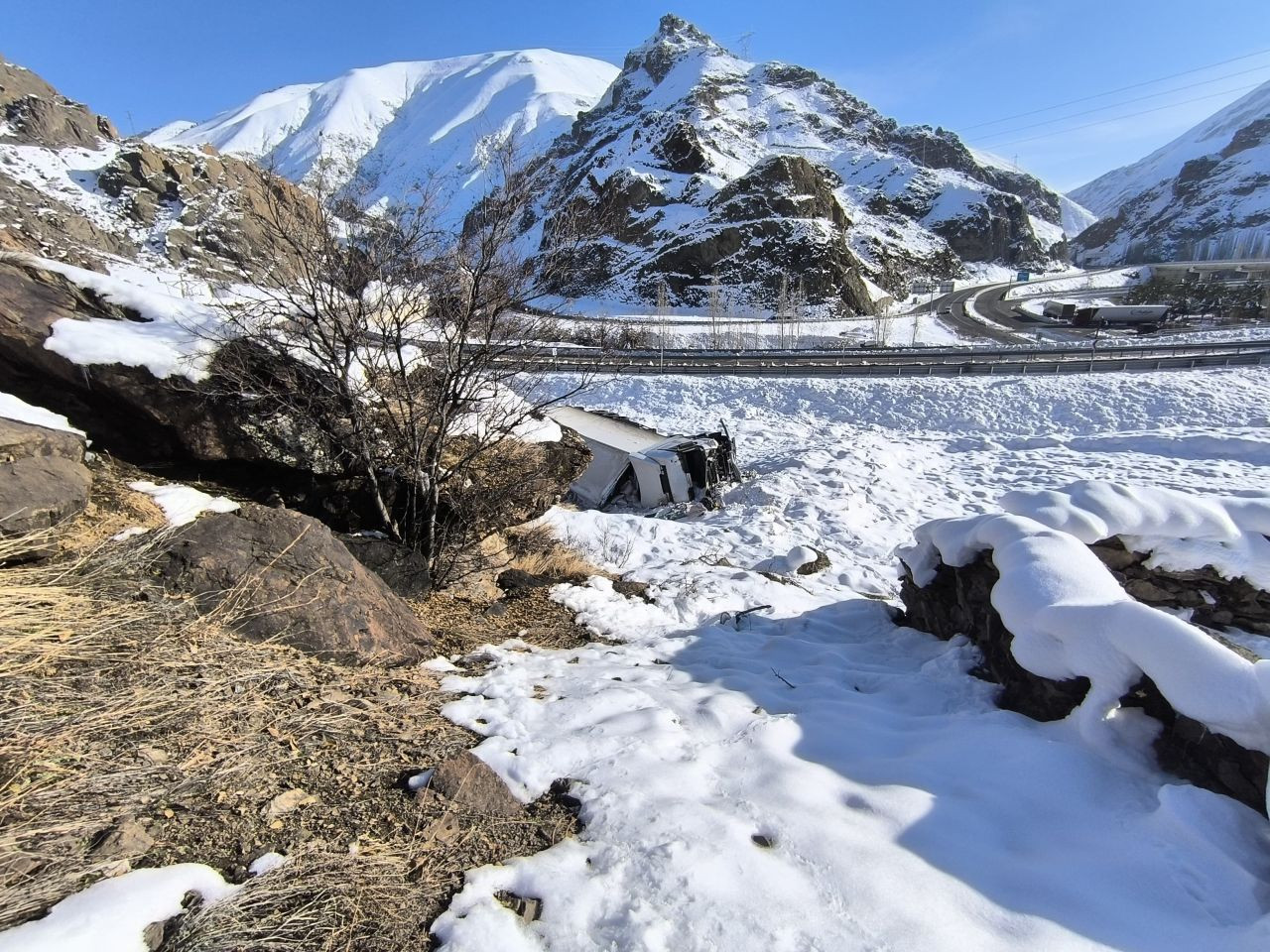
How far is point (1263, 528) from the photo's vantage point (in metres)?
5.47

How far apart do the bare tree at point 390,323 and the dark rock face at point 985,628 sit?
375cm

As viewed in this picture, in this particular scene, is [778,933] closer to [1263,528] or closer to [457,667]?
[457,667]

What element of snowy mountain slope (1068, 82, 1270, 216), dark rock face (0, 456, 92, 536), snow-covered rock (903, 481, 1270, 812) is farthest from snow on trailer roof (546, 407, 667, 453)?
snowy mountain slope (1068, 82, 1270, 216)

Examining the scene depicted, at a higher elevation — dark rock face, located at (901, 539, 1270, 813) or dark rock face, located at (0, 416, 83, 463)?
dark rock face, located at (0, 416, 83, 463)

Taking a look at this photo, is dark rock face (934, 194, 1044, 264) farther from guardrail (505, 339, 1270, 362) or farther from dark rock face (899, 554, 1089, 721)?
dark rock face (899, 554, 1089, 721)

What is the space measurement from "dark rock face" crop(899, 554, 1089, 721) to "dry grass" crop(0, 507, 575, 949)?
2.81 metres

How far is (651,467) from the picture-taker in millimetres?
13062

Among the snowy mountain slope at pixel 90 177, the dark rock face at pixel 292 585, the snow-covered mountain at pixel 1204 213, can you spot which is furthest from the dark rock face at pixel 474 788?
the snow-covered mountain at pixel 1204 213

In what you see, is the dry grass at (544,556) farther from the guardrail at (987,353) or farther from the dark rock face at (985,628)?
the guardrail at (987,353)

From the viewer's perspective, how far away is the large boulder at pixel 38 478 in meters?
3.48

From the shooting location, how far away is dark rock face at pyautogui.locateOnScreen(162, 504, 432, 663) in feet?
11.7

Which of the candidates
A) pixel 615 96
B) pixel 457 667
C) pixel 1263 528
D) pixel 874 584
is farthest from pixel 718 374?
pixel 615 96

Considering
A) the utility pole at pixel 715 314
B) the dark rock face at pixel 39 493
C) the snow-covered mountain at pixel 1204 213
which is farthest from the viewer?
the snow-covered mountain at pixel 1204 213

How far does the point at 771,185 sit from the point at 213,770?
247ft
